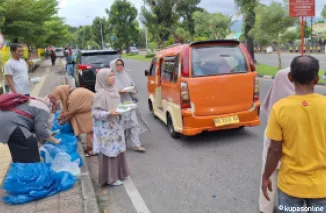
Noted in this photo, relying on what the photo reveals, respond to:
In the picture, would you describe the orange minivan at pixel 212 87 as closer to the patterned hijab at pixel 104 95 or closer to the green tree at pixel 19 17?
the patterned hijab at pixel 104 95

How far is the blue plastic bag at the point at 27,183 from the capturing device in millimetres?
3777

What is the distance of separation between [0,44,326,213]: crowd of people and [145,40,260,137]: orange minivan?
3.09ft

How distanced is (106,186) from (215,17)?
29.2 metres

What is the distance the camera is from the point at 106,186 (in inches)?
176

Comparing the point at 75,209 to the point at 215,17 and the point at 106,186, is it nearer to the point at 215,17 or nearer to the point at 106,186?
the point at 106,186

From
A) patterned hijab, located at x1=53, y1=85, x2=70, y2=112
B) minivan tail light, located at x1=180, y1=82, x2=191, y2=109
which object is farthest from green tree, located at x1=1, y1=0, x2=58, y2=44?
minivan tail light, located at x1=180, y1=82, x2=191, y2=109

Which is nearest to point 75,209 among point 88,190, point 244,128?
point 88,190

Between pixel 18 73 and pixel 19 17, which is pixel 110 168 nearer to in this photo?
pixel 18 73

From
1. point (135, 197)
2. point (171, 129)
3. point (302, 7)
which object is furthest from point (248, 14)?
point (135, 197)

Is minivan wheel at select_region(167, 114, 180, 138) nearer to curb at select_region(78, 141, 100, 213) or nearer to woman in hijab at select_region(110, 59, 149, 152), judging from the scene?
woman in hijab at select_region(110, 59, 149, 152)

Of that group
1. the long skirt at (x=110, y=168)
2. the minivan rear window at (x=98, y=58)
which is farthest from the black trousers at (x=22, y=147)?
the minivan rear window at (x=98, y=58)

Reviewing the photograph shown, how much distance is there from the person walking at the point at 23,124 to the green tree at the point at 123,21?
5635 centimetres

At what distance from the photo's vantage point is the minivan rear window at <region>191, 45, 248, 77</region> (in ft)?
18.5

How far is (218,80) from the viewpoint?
553 cm
